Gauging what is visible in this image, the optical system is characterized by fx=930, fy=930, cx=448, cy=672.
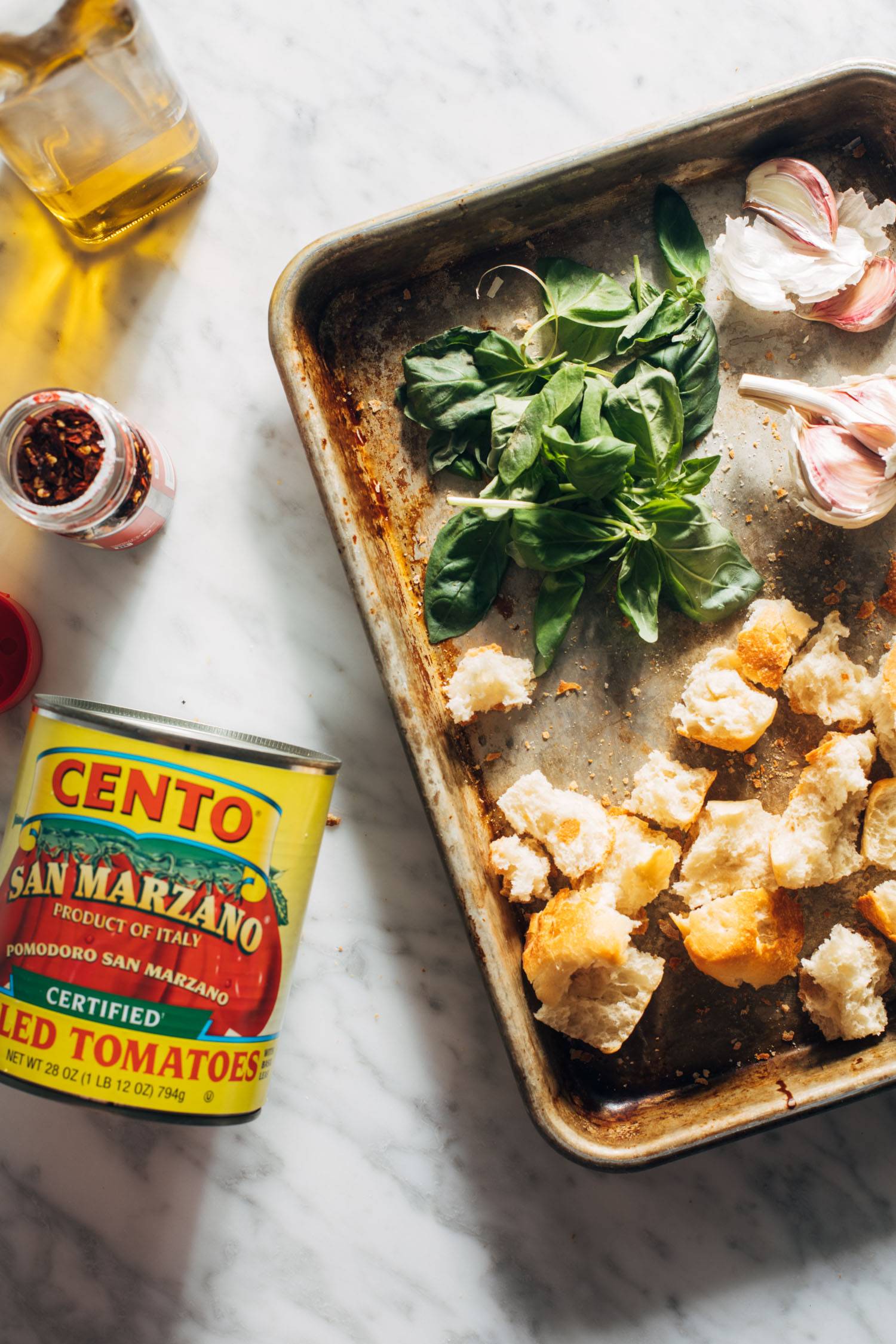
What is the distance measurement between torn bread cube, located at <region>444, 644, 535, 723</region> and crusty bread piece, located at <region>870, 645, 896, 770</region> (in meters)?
0.52

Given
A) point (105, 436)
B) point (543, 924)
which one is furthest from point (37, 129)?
→ point (543, 924)

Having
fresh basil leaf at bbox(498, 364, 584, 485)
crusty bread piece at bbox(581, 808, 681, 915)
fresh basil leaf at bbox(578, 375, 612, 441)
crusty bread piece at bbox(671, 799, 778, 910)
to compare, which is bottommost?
crusty bread piece at bbox(671, 799, 778, 910)

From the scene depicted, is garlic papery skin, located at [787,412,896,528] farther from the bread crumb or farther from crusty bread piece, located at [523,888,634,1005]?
crusty bread piece, located at [523,888,634,1005]

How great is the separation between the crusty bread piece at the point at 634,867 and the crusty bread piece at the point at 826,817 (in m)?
0.16

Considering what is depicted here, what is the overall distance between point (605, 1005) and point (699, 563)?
67 cm

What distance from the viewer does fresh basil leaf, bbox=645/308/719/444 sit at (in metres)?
1.42

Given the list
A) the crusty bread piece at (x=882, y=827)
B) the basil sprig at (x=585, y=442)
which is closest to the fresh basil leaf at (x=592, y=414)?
→ the basil sprig at (x=585, y=442)

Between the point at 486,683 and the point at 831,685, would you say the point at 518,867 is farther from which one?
the point at 831,685

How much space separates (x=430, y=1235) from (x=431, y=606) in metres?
1.01

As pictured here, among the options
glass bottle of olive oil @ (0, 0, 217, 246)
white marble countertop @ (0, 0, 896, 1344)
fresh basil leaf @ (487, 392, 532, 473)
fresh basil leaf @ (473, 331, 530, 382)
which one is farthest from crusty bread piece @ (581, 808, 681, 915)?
glass bottle of olive oil @ (0, 0, 217, 246)

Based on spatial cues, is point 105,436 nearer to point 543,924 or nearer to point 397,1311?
point 543,924

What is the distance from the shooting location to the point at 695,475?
1.38 metres

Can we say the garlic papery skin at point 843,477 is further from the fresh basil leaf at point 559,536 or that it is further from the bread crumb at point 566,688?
the bread crumb at point 566,688

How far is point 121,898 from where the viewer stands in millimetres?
1023
